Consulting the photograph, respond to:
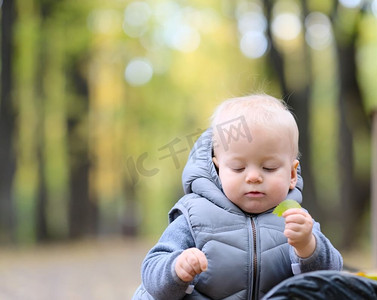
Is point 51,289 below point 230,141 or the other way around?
below

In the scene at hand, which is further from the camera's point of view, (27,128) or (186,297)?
(27,128)

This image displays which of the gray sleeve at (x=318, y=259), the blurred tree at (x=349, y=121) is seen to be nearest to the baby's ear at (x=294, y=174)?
the gray sleeve at (x=318, y=259)

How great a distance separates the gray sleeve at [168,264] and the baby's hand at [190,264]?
0.04 metres

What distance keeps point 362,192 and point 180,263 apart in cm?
1327

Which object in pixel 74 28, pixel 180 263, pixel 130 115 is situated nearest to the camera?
pixel 180 263

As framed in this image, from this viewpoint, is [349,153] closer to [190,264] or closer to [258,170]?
[258,170]

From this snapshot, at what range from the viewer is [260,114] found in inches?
94.3

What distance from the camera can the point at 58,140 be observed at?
23.1 m

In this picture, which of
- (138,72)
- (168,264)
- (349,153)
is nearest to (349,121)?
(349,153)

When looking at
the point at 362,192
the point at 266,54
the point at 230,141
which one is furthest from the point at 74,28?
the point at 230,141

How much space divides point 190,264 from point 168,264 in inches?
5.1

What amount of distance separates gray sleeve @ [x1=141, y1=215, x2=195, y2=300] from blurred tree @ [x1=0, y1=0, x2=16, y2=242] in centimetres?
1524

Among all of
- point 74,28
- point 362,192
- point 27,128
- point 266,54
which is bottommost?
point 362,192

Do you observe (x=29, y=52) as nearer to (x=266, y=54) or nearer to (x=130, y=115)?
(x=130, y=115)
